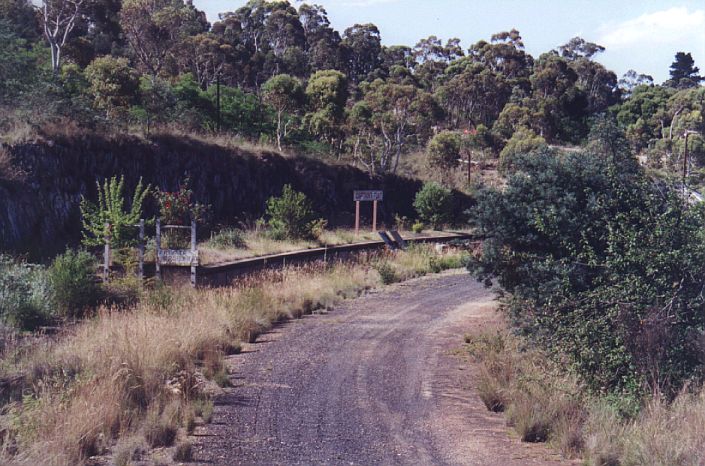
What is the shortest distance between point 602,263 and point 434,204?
26520mm

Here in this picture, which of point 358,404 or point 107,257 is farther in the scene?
point 107,257

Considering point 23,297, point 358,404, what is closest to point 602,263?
point 358,404

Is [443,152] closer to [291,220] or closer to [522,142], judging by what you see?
[522,142]

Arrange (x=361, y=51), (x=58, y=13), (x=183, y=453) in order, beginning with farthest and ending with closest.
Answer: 1. (x=361, y=51)
2. (x=58, y=13)
3. (x=183, y=453)

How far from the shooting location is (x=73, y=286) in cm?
1473

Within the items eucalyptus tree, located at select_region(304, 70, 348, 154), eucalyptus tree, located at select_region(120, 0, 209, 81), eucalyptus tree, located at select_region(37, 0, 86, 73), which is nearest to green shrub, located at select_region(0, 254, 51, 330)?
eucalyptus tree, located at select_region(37, 0, 86, 73)

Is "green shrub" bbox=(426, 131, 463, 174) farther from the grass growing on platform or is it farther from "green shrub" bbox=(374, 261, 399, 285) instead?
"green shrub" bbox=(374, 261, 399, 285)

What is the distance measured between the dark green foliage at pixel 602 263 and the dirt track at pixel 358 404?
157 centimetres

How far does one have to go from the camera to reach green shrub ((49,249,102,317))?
1454 centimetres

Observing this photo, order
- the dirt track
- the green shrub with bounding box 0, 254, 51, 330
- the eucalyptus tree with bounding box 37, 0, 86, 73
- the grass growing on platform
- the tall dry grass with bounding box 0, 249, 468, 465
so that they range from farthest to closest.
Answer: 1. the eucalyptus tree with bounding box 37, 0, 86, 73
2. the grass growing on platform
3. the green shrub with bounding box 0, 254, 51, 330
4. the dirt track
5. the tall dry grass with bounding box 0, 249, 468, 465

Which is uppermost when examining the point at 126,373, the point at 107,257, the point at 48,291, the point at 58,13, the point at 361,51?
the point at 361,51

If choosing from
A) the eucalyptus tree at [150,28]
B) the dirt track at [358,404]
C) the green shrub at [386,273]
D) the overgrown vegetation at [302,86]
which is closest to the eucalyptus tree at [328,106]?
the overgrown vegetation at [302,86]

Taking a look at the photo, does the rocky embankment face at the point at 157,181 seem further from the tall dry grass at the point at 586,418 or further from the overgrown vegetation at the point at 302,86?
the tall dry grass at the point at 586,418

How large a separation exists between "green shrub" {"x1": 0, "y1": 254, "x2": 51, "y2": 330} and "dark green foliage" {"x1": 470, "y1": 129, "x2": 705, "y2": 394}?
25.3 ft
